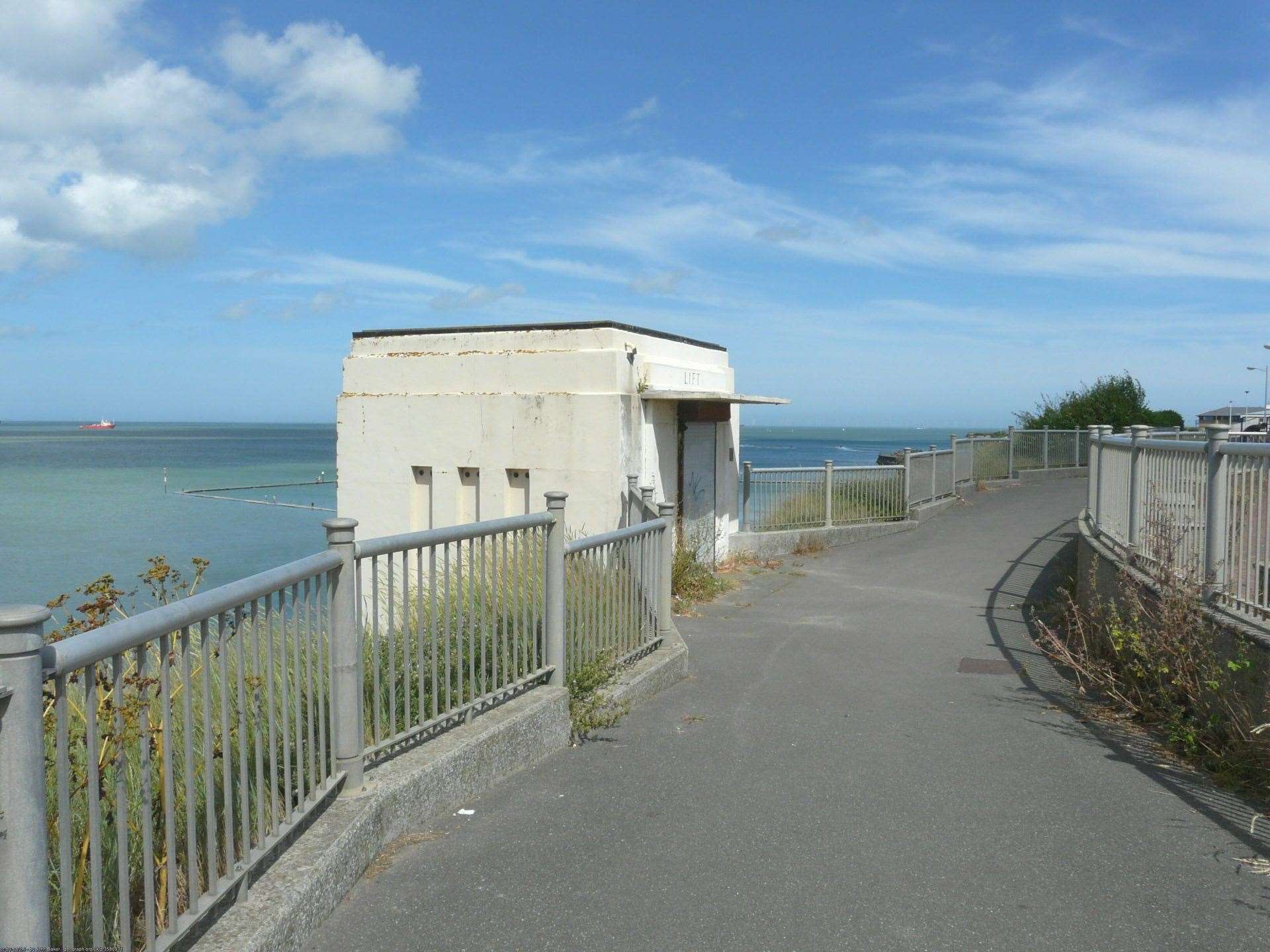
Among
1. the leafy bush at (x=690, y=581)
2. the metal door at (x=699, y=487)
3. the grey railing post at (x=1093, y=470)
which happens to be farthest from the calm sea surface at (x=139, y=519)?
the grey railing post at (x=1093, y=470)

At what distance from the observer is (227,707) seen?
3.57 m

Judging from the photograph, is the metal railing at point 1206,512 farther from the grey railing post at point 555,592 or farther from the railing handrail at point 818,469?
the railing handrail at point 818,469

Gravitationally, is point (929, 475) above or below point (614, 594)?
above

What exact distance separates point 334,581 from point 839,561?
13.2 meters

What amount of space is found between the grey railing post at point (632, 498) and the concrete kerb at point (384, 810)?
14.9ft

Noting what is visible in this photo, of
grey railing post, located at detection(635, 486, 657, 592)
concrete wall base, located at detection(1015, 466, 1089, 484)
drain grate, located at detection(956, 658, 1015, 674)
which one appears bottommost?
drain grate, located at detection(956, 658, 1015, 674)

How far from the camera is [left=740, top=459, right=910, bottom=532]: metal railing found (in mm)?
18328

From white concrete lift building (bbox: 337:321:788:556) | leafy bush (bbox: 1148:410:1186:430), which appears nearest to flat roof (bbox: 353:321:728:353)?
white concrete lift building (bbox: 337:321:788:556)

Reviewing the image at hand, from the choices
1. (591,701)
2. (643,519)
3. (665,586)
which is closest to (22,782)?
(591,701)

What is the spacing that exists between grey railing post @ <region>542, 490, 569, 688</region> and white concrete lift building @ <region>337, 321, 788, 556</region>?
6.33 meters

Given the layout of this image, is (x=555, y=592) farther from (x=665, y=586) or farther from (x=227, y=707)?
(x=227, y=707)

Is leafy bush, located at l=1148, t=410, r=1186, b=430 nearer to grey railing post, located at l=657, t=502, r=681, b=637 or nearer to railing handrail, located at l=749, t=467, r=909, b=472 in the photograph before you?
railing handrail, located at l=749, t=467, r=909, b=472

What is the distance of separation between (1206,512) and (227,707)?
6471mm

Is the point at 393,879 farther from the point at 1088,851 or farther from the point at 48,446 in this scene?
the point at 48,446
